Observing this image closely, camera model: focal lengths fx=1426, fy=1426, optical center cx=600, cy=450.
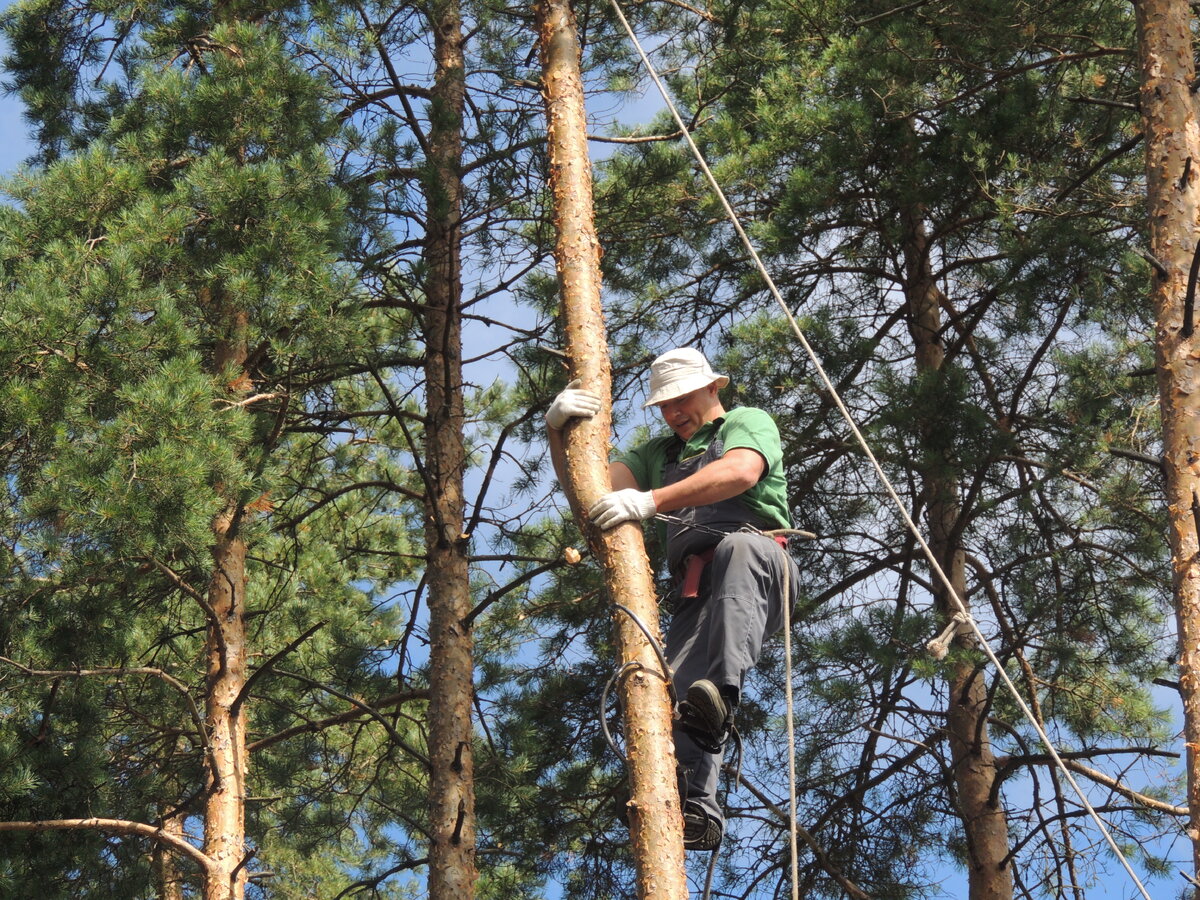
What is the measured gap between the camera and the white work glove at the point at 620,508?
4223 mm

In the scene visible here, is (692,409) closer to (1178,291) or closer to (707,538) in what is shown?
(707,538)

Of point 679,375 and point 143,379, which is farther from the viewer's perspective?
point 143,379

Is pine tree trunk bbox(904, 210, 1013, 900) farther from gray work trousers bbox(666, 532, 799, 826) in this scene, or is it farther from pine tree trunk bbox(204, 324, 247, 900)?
pine tree trunk bbox(204, 324, 247, 900)

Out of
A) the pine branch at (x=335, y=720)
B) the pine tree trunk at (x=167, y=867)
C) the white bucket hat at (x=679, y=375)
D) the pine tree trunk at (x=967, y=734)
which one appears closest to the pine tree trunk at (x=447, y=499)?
the pine branch at (x=335, y=720)

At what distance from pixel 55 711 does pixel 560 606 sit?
2.86 meters

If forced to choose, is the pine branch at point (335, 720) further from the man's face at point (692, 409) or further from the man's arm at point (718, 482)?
the man's arm at point (718, 482)

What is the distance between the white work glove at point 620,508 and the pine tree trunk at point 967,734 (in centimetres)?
340

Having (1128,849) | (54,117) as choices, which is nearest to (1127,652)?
(1128,849)

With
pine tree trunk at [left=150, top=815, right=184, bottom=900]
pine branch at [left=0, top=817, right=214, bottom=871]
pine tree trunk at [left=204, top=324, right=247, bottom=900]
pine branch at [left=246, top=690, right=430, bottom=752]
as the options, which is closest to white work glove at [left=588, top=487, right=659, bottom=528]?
pine tree trunk at [left=204, top=324, right=247, bottom=900]

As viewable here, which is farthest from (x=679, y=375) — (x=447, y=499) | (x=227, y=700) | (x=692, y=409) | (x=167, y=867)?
(x=167, y=867)

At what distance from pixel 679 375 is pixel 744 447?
477 mm

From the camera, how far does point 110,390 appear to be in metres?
6.13

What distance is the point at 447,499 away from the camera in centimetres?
766

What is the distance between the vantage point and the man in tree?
4.39 metres
